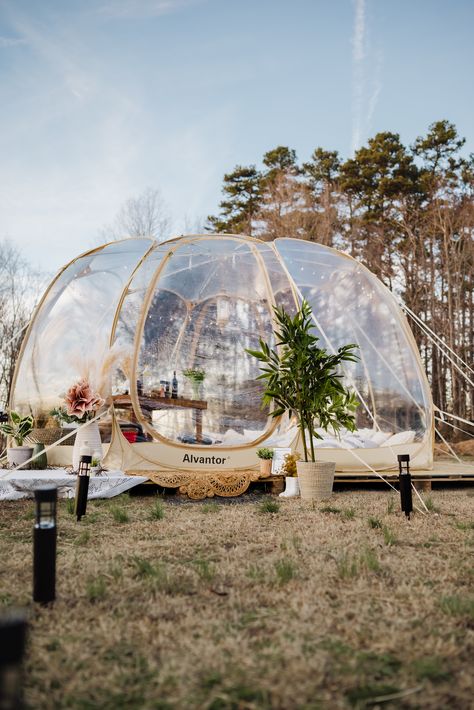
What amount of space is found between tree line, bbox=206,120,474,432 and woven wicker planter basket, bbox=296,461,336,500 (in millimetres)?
10368

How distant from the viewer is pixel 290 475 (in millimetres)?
6477

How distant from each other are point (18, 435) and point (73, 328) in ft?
4.95

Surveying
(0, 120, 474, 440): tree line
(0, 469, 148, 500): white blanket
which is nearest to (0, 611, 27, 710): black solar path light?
(0, 469, 148, 500): white blanket

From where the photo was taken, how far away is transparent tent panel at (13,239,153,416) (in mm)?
7227

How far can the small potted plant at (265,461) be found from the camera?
21.5ft

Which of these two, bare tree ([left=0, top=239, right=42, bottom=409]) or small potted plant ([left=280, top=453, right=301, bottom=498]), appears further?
bare tree ([left=0, top=239, right=42, bottom=409])

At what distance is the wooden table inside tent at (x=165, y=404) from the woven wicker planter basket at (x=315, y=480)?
4.80ft

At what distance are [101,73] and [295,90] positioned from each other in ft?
12.8

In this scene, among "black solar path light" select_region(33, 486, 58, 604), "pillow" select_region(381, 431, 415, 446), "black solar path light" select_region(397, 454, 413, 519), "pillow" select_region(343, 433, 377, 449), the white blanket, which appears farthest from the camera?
"pillow" select_region(381, 431, 415, 446)

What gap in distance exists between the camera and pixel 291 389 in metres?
6.14

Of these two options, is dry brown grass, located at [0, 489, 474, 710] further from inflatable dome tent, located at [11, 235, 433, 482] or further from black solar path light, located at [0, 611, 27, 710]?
inflatable dome tent, located at [11, 235, 433, 482]

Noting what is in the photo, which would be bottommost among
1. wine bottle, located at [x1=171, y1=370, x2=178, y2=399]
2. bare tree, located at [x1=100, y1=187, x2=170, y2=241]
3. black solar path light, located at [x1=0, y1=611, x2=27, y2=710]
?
black solar path light, located at [x1=0, y1=611, x2=27, y2=710]

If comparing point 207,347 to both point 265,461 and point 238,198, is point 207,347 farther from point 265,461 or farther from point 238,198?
point 238,198

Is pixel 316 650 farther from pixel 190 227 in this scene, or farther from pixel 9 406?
pixel 190 227
